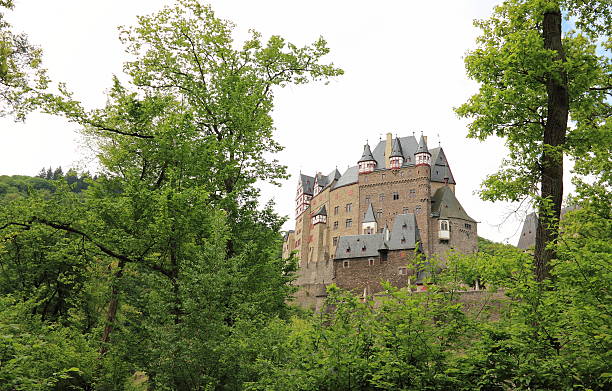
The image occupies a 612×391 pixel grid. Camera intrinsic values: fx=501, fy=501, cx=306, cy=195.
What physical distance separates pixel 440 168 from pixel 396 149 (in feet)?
20.9

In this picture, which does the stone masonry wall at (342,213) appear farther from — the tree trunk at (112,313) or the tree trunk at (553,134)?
the tree trunk at (553,134)

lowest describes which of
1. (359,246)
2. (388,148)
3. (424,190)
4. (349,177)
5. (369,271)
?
(369,271)

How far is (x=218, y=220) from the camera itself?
1180 centimetres

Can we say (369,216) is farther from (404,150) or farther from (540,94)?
(540,94)

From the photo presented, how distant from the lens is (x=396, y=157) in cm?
6719

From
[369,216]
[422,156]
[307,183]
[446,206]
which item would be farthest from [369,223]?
[307,183]

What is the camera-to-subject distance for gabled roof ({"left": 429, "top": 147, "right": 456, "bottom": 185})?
6625cm

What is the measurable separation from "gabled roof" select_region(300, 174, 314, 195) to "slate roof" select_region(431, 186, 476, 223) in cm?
2714

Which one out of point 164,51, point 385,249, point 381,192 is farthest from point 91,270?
point 381,192

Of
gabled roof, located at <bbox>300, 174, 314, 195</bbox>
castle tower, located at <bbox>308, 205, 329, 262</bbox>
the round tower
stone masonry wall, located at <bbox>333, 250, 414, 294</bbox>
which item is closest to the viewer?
stone masonry wall, located at <bbox>333, 250, 414, 294</bbox>

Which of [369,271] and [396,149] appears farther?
[396,149]

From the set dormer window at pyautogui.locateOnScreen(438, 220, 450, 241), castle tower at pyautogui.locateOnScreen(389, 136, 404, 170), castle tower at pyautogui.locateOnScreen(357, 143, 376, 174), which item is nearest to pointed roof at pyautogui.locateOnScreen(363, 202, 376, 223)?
castle tower at pyautogui.locateOnScreen(357, 143, 376, 174)

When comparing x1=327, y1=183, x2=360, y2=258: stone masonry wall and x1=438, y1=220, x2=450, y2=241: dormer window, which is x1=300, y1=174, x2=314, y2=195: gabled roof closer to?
x1=327, y1=183, x2=360, y2=258: stone masonry wall

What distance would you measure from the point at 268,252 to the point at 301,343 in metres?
8.04
